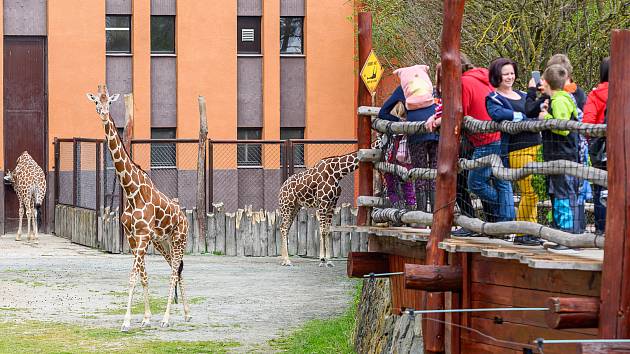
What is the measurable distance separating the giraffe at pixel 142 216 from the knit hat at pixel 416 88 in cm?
781

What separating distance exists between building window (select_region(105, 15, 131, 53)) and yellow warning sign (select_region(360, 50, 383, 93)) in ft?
84.1

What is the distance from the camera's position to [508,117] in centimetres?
958

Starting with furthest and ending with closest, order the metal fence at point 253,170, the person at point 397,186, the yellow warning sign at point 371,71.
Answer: the metal fence at point 253,170
the yellow warning sign at point 371,71
the person at point 397,186

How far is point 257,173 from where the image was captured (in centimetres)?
3747

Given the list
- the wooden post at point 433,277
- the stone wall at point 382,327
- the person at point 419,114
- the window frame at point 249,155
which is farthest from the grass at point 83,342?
the window frame at point 249,155

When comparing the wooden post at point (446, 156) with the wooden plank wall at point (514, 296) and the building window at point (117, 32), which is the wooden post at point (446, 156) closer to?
the wooden plank wall at point (514, 296)

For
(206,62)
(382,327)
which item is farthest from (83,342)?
(206,62)

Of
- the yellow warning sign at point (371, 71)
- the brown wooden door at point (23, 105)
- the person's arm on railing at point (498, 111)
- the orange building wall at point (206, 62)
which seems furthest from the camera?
the orange building wall at point (206, 62)

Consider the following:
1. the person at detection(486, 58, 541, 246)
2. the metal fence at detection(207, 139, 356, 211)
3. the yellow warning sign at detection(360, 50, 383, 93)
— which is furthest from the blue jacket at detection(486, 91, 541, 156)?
the metal fence at detection(207, 139, 356, 211)

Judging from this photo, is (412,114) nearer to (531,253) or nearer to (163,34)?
(531,253)

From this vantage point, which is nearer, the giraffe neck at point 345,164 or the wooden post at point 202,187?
the giraffe neck at point 345,164

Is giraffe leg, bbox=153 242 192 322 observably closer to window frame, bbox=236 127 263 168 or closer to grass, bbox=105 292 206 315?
Result: grass, bbox=105 292 206 315

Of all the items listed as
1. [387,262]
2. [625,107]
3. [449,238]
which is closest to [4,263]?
[387,262]

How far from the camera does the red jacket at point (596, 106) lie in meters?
9.60
